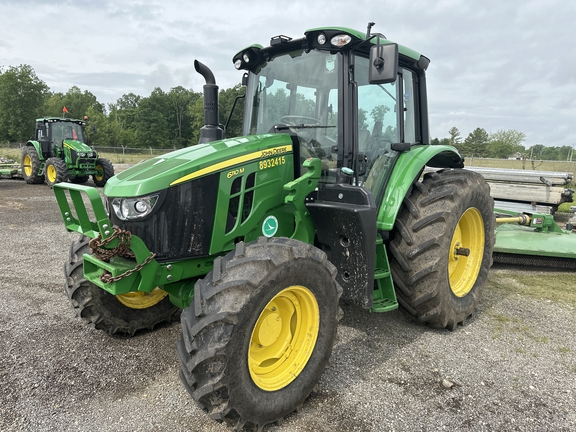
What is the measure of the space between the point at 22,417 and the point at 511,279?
5.29m

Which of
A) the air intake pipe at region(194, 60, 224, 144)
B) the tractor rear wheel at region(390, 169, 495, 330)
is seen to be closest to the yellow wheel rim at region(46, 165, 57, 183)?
the air intake pipe at region(194, 60, 224, 144)

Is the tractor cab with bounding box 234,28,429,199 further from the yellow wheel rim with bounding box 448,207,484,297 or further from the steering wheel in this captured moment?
the yellow wheel rim with bounding box 448,207,484,297

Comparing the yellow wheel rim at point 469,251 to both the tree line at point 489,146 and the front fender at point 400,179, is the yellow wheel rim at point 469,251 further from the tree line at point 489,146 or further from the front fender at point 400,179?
the tree line at point 489,146

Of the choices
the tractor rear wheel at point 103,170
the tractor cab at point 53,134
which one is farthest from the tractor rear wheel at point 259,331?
the tractor cab at point 53,134

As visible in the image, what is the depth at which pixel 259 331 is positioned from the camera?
2.54m

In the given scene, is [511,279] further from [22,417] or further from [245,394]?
[22,417]

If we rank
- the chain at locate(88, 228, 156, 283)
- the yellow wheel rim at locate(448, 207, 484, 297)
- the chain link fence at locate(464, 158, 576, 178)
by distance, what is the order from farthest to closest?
1. the chain link fence at locate(464, 158, 576, 178)
2. the yellow wheel rim at locate(448, 207, 484, 297)
3. the chain at locate(88, 228, 156, 283)

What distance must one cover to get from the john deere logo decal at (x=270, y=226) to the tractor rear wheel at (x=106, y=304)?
1.19 m

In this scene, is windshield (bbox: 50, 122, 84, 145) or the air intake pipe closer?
the air intake pipe

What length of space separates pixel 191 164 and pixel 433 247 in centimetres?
206

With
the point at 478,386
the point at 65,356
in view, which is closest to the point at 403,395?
the point at 478,386

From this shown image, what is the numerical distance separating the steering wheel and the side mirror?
64cm

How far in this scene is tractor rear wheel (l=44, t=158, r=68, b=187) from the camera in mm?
13234

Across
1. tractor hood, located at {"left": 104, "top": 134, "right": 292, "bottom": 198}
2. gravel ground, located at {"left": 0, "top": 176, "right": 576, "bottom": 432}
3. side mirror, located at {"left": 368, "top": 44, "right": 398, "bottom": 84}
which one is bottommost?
gravel ground, located at {"left": 0, "top": 176, "right": 576, "bottom": 432}
